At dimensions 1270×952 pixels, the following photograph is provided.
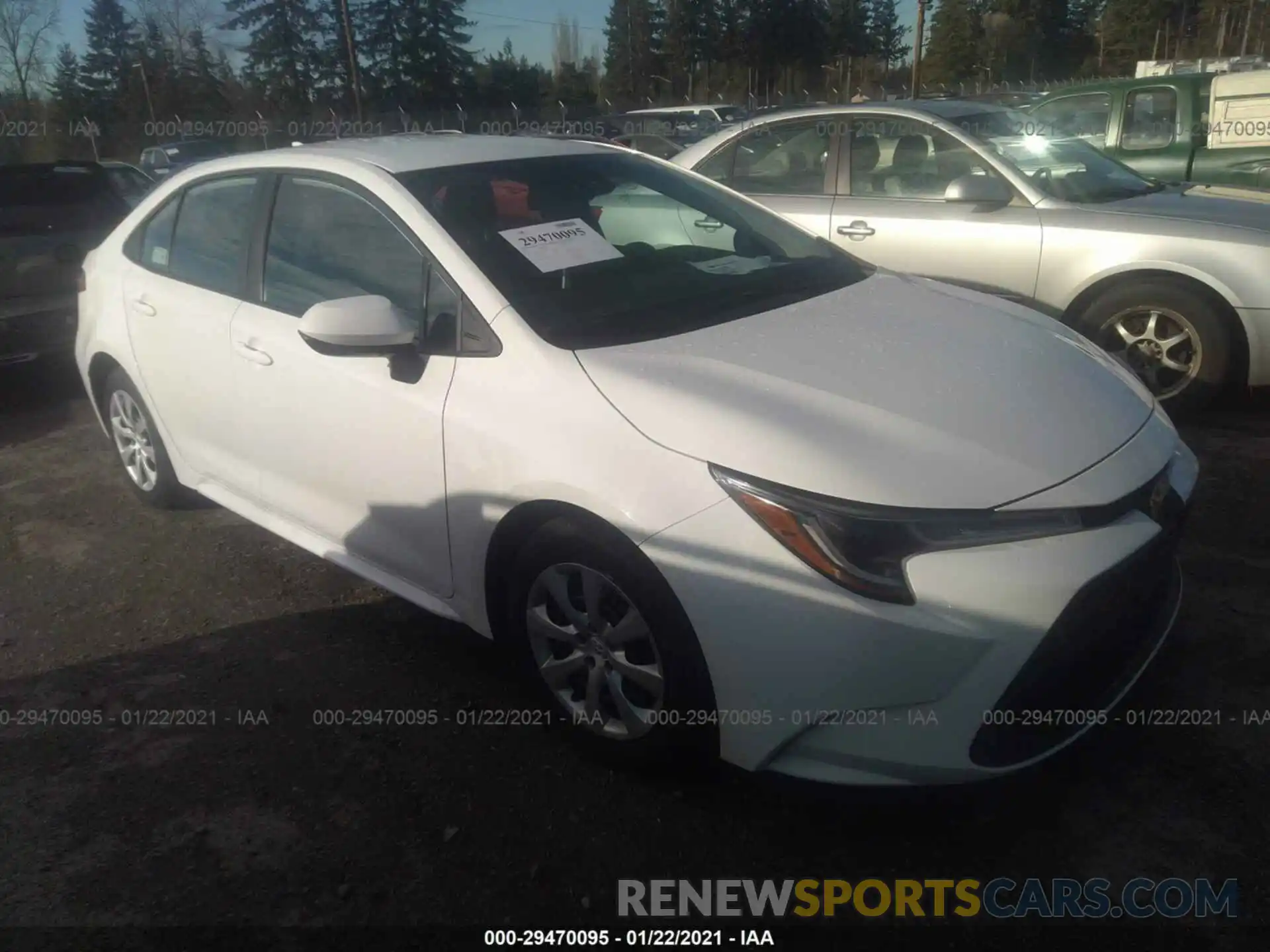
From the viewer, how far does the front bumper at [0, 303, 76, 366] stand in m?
6.23

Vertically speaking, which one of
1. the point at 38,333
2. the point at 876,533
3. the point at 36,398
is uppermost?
the point at 876,533

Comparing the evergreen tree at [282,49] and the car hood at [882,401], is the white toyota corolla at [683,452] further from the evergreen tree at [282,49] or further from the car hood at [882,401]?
the evergreen tree at [282,49]

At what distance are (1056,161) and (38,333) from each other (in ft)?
21.0

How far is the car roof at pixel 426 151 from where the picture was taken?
323 cm

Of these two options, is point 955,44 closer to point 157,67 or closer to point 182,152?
point 157,67

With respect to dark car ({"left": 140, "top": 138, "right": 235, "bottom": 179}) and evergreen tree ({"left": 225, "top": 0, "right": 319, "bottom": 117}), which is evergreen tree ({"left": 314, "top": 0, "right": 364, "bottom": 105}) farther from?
dark car ({"left": 140, "top": 138, "right": 235, "bottom": 179})

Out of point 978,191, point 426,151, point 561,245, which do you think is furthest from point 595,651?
point 978,191

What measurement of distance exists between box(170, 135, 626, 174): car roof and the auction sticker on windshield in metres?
0.42

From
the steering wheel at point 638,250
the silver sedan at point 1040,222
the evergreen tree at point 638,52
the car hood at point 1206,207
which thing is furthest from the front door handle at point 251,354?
the evergreen tree at point 638,52

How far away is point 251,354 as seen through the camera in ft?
11.1

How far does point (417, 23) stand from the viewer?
46094mm

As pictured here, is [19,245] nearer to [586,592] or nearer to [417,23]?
[586,592]

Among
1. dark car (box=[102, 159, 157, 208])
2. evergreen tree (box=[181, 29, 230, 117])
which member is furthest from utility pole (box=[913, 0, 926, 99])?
evergreen tree (box=[181, 29, 230, 117])

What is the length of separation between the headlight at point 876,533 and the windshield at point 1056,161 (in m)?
3.70
